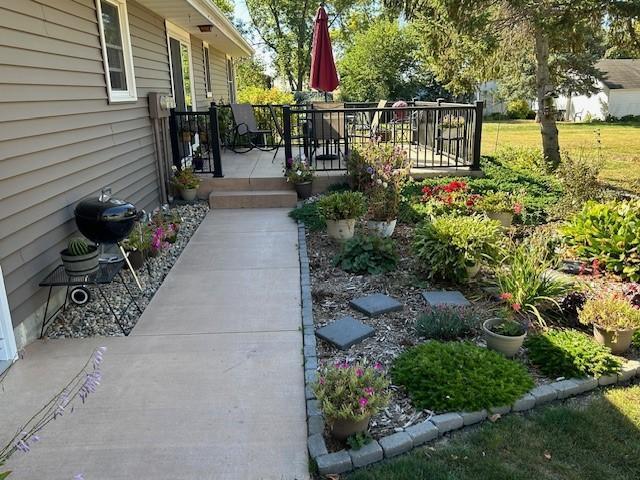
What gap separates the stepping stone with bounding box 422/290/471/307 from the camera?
361 cm

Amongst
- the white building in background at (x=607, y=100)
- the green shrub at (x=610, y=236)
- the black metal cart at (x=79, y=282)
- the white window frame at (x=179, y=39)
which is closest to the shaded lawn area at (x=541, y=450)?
the green shrub at (x=610, y=236)

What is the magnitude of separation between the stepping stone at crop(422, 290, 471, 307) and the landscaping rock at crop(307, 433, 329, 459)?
1.59 m

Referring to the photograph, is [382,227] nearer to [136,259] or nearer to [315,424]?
[136,259]

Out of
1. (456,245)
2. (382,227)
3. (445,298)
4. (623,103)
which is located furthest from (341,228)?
(623,103)

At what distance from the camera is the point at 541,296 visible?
11.1 ft

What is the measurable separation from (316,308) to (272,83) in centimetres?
2957

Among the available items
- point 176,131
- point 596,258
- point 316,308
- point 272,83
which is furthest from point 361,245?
point 272,83

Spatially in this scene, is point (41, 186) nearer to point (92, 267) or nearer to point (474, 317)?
point (92, 267)

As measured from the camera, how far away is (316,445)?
2.19 meters

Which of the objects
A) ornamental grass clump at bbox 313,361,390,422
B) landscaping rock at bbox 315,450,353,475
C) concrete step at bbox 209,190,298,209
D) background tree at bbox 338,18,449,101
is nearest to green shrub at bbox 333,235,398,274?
ornamental grass clump at bbox 313,361,390,422

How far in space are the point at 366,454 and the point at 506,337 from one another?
1.19m

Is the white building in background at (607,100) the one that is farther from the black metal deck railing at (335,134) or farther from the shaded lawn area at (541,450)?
the shaded lawn area at (541,450)

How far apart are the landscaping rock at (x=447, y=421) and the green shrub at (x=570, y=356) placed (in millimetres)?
749

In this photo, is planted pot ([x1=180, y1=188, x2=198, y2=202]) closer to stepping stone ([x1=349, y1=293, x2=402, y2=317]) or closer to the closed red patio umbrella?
the closed red patio umbrella
